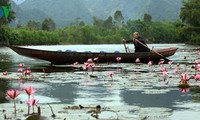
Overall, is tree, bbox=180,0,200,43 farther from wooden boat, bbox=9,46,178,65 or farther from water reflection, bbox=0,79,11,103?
water reflection, bbox=0,79,11,103

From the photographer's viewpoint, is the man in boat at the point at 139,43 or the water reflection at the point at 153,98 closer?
the water reflection at the point at 153,98

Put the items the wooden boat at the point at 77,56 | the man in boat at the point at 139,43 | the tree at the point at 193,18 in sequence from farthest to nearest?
the tree at the point at 193,18, the man in boat at the point at 139,43, the wooden boat at the point at 77,56

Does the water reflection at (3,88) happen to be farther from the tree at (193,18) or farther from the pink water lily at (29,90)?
the tree at (193,18)

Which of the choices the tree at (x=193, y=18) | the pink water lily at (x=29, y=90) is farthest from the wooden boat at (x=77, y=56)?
the tree at (x=193, y=18)

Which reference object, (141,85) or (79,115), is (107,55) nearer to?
(141,85)

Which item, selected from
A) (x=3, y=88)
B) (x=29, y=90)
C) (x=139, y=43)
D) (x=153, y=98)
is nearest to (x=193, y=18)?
(x=139, y=43)

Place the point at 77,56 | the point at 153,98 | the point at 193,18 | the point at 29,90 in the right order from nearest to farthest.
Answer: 1. the point at 29,90
2. the point at 153,98
3. the point at 77,56
4. the point at 193,18

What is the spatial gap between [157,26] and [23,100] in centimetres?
15459

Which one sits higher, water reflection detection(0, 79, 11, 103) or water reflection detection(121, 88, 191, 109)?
water reflection detection(121, 88, 191, 109)

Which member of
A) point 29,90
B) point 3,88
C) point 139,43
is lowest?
point 3,88

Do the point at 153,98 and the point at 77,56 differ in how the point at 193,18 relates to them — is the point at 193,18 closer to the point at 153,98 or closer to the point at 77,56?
the point at 77,56

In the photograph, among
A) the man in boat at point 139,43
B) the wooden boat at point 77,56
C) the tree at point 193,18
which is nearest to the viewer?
the wooden boat at point 77,56

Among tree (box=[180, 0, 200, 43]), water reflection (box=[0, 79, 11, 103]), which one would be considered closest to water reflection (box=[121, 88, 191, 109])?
water reflection (box=[0, 79, 11, 103])

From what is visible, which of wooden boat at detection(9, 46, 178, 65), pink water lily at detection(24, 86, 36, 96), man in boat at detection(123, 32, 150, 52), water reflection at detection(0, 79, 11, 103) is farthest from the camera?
man in boat at detection(123, 32, 150, 52)
